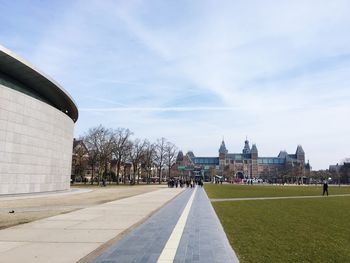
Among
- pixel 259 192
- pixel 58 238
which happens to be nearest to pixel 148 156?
pixel 259 192

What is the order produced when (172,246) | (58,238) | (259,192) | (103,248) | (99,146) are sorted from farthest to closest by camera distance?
(99,146), (259,192), (58,238), (172,246), (103,248)

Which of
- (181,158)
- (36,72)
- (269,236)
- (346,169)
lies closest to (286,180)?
(346,169)

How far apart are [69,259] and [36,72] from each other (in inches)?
1196

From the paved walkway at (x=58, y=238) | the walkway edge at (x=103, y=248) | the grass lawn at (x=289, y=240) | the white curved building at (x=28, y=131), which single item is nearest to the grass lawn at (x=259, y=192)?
the white curved building at (x=28, y=131)

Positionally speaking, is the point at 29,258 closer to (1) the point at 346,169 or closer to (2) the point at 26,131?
(2) the point at 26,131

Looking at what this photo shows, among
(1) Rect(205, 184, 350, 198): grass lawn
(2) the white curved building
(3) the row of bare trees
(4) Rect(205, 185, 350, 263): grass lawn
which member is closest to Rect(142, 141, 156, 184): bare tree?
(3) the row of bare trees

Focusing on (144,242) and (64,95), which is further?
(64,95)

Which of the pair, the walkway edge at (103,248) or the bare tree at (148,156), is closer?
the walkway edge at (103,248)

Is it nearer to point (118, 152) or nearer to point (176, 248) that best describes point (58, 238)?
point (176, 248)

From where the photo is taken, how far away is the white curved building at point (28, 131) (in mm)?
30609

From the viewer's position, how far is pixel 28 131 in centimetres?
3372

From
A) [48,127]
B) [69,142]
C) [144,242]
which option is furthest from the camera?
[69,142]

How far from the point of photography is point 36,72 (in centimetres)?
3428

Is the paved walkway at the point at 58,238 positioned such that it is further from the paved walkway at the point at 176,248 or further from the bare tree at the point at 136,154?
→ the bare tree at the point at 136,154
